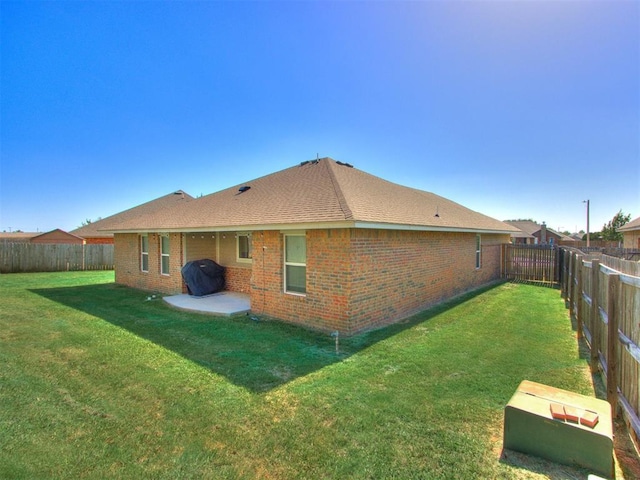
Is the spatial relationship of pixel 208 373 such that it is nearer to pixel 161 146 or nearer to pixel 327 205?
pixel 327 205

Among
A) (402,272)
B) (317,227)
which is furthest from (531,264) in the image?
(317,227)

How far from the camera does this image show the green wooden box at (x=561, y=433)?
8.93 ft

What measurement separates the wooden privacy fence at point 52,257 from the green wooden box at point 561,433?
25.3 meters

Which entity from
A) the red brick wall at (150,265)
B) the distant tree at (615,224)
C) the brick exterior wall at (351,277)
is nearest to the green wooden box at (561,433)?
the brick exterior wall at (351,277)

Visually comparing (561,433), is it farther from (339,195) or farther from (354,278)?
(339,195)

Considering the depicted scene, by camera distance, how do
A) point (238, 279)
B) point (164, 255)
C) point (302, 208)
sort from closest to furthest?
point (302, 208)
point (238, 279)
point (164, 255)

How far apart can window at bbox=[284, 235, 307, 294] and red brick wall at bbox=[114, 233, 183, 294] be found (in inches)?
Answer: 207

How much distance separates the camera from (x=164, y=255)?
1234cm

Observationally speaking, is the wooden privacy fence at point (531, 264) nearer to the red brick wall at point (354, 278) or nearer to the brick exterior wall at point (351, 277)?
the brick exterior wall at point (351, 277)

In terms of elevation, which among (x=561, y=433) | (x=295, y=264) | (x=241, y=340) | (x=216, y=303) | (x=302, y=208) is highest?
(x=302, y=208)

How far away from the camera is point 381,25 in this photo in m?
9.23

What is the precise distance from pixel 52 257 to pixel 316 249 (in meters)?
21.8

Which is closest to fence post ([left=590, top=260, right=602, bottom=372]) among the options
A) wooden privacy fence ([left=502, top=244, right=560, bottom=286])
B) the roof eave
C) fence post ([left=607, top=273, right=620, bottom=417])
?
fence post ([left=607, top=273, right=620, bottom=417])

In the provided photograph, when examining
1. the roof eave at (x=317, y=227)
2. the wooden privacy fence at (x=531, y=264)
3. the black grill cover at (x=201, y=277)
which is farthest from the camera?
the wooden privacy fence at (x=531, y=264)
